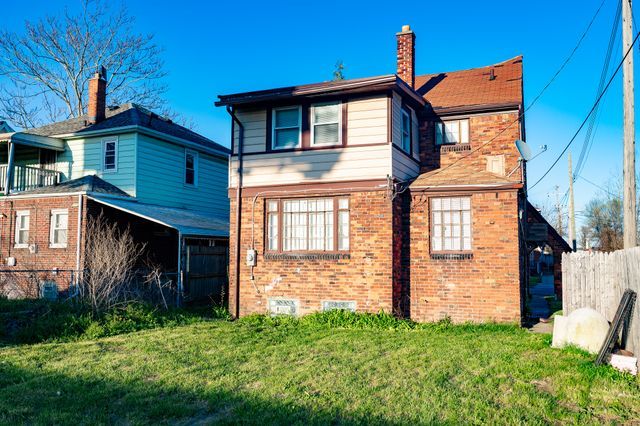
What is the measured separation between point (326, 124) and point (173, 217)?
23.6ft

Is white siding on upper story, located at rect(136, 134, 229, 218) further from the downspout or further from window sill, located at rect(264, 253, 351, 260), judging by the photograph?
window sill, located at rect(264, 253, 351, 260)

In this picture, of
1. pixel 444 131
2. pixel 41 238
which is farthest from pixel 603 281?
pixel 41 238

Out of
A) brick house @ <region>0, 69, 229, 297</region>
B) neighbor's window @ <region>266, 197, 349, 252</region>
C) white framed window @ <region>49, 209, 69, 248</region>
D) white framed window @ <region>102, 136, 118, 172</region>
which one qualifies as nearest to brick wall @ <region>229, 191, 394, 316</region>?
neighbor's window @ <region>266, 197, 349, 252</region>

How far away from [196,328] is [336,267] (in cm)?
352

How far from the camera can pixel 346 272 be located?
492 inches

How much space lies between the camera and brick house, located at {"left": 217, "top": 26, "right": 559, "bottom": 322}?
1206cm

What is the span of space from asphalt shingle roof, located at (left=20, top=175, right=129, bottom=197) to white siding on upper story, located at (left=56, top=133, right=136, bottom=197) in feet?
0.82

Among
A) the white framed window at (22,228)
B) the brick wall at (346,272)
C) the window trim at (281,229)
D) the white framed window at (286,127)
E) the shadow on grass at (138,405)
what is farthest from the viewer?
the white framed window at (22,228)

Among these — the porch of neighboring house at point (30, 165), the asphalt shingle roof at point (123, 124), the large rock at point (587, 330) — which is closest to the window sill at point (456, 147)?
the large rock at point (587, 330)

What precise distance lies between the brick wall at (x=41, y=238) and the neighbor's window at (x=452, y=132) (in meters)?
11.3

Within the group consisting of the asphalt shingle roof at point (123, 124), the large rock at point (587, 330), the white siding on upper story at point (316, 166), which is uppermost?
the asphalt shingle roof at point (123, 124)

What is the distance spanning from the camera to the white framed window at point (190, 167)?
21297 millimetres

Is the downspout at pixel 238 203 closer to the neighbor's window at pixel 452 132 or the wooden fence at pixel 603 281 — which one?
the neighbor's window at pixel 452 132

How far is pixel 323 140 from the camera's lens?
13141 millimetres
